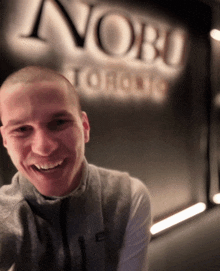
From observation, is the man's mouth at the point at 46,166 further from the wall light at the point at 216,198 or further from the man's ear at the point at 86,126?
the wall light at the point at 216,198

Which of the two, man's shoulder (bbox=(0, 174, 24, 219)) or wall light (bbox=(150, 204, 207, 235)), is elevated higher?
man's shoulder (bbox=(0, 174, 24, 219))

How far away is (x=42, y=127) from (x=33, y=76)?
228 millimetres

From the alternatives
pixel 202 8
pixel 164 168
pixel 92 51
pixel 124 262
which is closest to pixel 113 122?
pixel 92 51

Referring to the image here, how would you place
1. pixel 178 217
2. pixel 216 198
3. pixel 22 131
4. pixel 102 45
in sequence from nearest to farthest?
pixel 22 131, pixel 102 45, pixel 178 217, pixel 216 198

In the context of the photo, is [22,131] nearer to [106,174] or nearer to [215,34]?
[106,174]

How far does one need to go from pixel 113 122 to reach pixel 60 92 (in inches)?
18.3

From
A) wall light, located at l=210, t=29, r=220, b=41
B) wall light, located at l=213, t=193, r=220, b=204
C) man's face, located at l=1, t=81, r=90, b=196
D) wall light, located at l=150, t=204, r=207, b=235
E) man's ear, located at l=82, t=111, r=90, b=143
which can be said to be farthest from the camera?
wall light, located at l=213, t=193, r=220, b=204

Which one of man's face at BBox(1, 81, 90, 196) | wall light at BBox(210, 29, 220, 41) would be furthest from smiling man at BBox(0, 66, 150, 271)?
wall light at BBox(210, 29, 220, 41)

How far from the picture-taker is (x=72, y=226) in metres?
1.30

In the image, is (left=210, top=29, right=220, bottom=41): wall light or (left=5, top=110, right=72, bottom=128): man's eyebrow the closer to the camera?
(left=5, top=110, right=72, bottom=128): man's eyebrow

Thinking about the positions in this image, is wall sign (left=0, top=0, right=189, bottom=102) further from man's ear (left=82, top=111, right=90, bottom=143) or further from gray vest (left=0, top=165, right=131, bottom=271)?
gray vest (left=0, top=165, right=131, bottom=271)

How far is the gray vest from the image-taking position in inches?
47.1

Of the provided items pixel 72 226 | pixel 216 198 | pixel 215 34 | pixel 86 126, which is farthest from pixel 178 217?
pixel 215 34

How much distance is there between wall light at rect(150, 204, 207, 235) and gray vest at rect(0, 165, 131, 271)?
0.50 meters
